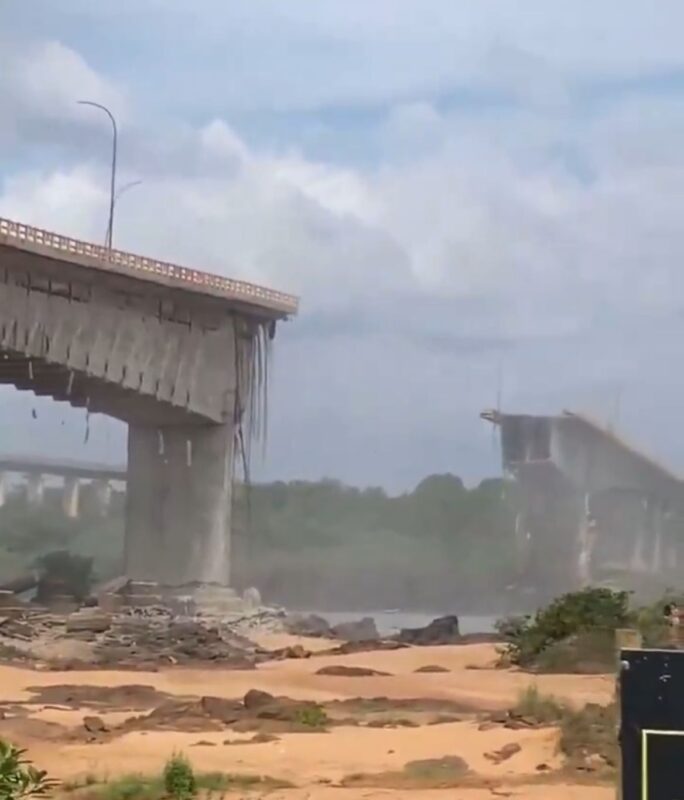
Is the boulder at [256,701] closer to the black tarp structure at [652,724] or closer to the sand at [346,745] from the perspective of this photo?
the sand at [346,745]

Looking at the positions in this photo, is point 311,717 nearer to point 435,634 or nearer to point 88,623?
point 88,623

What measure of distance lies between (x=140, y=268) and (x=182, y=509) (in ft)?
24.5

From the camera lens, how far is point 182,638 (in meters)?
37.7

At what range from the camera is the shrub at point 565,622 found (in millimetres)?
32188

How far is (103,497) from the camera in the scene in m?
57.3

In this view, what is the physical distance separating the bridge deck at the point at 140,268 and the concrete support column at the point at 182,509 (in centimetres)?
401

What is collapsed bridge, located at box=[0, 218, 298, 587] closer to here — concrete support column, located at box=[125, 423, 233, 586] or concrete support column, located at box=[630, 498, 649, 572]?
concrete support column, located at box=[125, 423, 233, 586]

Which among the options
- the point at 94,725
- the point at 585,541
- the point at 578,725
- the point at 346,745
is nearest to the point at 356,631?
the point at 585,541

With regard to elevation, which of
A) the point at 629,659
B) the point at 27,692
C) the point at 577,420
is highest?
the point at 577,420

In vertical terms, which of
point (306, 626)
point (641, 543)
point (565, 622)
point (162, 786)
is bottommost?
point (162, 786)

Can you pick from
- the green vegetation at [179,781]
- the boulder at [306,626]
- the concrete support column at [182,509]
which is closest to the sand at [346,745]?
the green vegetation at [179,781]

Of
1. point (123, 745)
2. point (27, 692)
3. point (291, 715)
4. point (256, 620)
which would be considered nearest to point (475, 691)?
point (291, 715)

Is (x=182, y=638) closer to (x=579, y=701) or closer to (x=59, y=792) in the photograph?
(x=579, y=701)

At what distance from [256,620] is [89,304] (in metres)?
10.3
